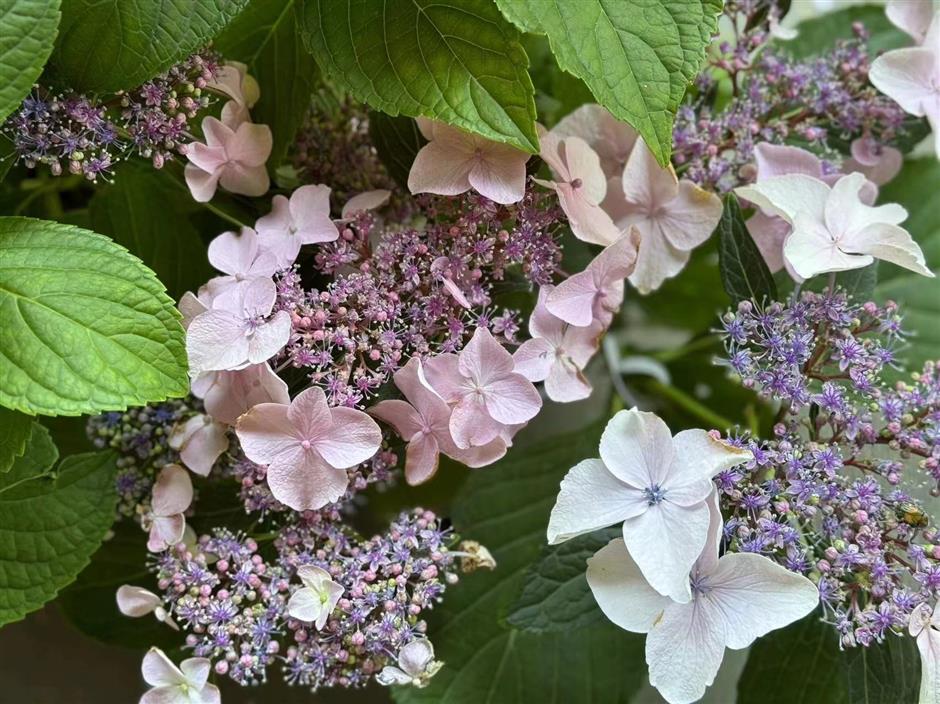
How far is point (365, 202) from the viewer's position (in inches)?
22.9

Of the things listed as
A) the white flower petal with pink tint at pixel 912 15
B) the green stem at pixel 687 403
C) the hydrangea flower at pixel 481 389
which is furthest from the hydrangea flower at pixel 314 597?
the white flower petal with pink tint at pixel 912 15

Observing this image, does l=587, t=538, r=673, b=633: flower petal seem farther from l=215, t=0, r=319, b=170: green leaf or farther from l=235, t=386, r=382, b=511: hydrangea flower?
l=215, t=0, r=319, b=170: green leaf

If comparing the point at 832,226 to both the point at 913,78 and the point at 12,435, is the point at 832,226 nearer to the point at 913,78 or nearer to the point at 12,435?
the point at 913,78

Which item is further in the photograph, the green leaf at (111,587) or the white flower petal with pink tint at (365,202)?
the green leaf at (111,587)

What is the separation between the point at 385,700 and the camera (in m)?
0.89

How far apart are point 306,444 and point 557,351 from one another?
16cm

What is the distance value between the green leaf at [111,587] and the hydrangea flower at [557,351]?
34 cm

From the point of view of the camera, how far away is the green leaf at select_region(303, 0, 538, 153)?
0.51 m

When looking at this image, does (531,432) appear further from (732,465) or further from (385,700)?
(732,465)

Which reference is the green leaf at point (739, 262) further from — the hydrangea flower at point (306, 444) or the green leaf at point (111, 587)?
the green leaf at point (111, 587)

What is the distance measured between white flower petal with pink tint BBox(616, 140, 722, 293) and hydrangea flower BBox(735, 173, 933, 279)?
0.11 feet

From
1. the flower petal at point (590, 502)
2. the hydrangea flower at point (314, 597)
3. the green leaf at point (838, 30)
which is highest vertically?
the green leaf at point (838, 30)

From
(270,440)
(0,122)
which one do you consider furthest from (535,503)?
(0,122)

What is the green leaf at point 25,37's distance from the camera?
1.49 ft
